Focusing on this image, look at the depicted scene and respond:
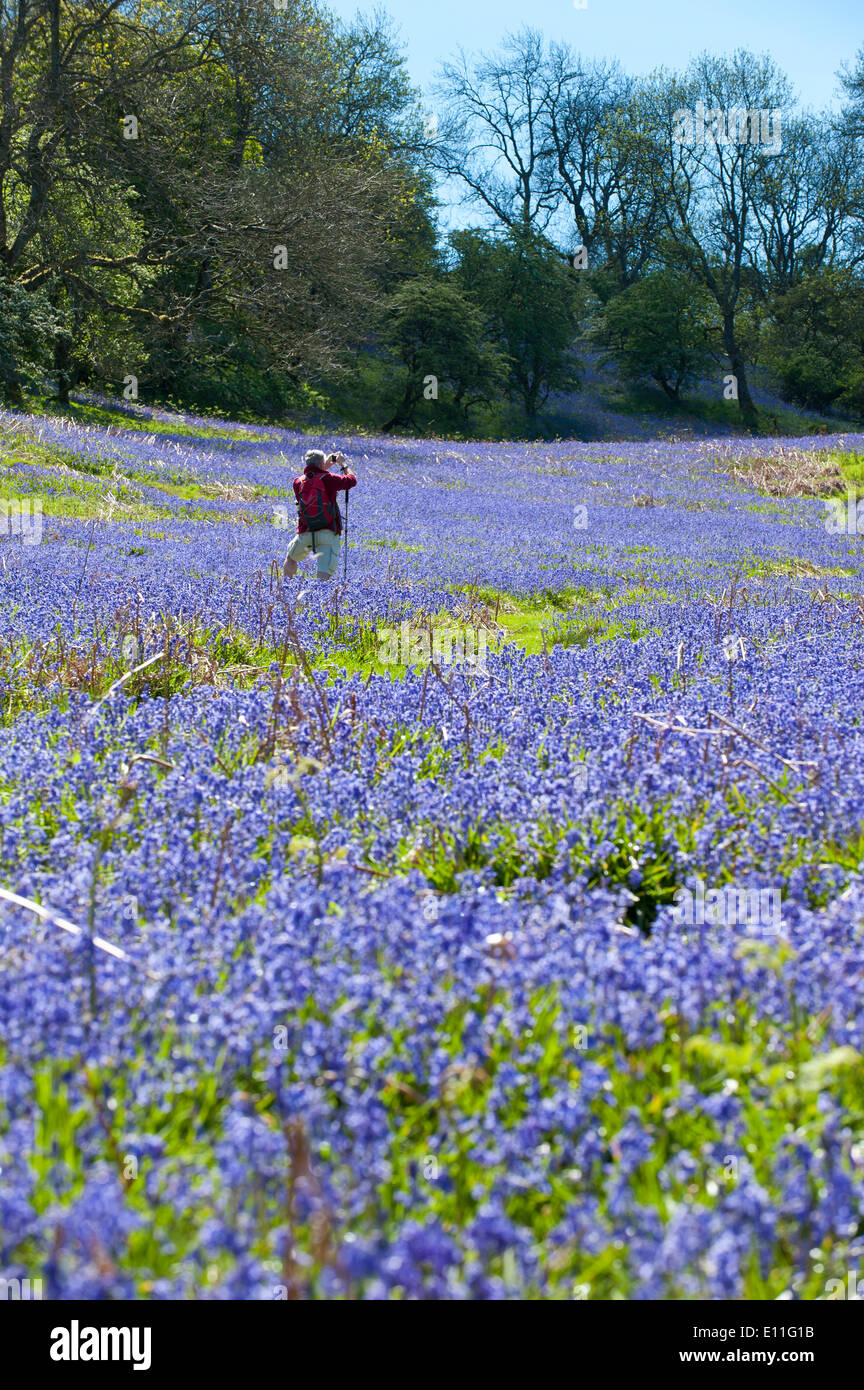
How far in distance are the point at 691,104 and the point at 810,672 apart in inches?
2056

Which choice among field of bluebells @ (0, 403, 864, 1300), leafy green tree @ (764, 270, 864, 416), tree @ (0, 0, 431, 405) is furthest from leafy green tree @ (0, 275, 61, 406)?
leafy green tree @ (764, 270, 864, 416)

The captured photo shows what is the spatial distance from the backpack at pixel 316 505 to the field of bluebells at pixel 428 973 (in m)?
2.99

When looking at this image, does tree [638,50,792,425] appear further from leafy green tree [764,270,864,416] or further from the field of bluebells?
the field of bluebells

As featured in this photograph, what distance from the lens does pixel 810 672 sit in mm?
5781

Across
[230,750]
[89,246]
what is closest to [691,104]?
[89,246]

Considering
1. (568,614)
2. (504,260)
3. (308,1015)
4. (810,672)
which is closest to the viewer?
(308,1015)

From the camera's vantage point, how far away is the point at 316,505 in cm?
918

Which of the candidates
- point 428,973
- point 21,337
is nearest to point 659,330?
point 21,337

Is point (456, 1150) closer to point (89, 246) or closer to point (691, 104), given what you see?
point (89, 246)

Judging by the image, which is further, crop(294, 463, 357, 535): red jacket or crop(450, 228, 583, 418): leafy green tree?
crop(450, 228, 583, 418): leafy green tree

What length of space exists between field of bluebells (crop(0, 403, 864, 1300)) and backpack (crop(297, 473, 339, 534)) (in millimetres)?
2993

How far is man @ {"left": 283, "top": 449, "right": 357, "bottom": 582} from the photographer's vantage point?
912 centimetres

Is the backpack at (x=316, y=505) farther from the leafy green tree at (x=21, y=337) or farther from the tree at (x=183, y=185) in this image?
the tree at (x=183, y=185)

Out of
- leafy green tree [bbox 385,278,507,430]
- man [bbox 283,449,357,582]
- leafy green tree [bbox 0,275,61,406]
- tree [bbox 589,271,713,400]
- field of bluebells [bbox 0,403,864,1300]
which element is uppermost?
tree [bbox 589,271,713,400]
